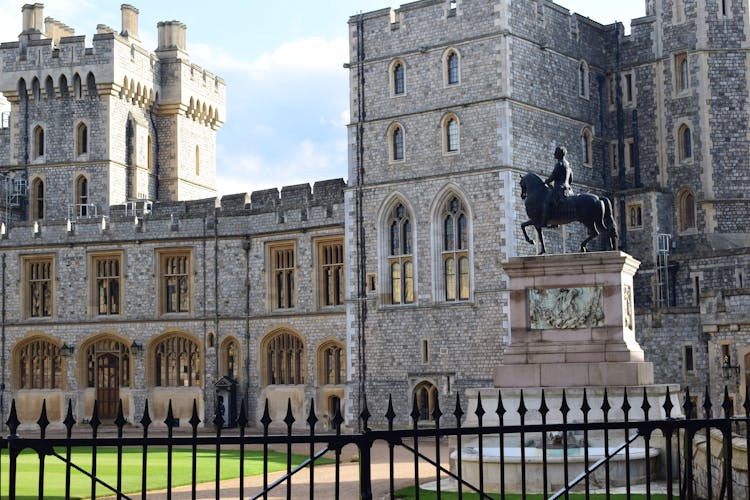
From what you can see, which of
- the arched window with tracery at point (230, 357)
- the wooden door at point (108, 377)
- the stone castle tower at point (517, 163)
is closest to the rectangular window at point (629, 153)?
the stone castle tower at point (517, 163)

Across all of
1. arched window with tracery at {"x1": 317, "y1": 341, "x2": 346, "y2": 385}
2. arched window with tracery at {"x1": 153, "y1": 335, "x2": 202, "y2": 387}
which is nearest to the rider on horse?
arched window with tracery at {"x1": 317, "y1": 341, "x2": 346, "y2": 385}

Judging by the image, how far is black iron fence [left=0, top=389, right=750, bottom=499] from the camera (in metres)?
6.90

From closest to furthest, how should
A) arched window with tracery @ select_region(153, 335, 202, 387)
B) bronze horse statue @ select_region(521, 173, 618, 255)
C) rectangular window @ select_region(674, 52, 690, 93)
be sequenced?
bronze horse statue @ select_region(521, 173, 618, 255) → rectangular window @ select_region(674, 52, 690, 93) → arched window with tracery @ select_region(153, 335, 202, 387)

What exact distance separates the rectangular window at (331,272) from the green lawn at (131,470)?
32.0ft

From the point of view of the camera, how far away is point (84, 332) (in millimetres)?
39156

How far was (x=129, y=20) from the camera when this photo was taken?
157ft

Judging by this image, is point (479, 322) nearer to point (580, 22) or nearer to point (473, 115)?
point (473, 115)

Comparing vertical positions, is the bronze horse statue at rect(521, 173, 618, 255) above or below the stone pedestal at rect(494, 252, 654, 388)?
above

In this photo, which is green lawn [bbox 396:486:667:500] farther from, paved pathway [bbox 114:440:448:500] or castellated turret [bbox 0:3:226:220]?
castellated turret [bbox 0:3:226:220]

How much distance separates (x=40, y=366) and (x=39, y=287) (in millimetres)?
2630

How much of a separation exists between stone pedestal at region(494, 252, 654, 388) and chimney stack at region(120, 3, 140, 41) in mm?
31367

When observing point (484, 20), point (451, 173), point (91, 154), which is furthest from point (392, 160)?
point (91, 154)

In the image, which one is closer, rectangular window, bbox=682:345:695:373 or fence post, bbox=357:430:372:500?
fence post, bbox=357:430:372:500

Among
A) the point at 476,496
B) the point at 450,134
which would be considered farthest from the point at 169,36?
the point at 476,496
